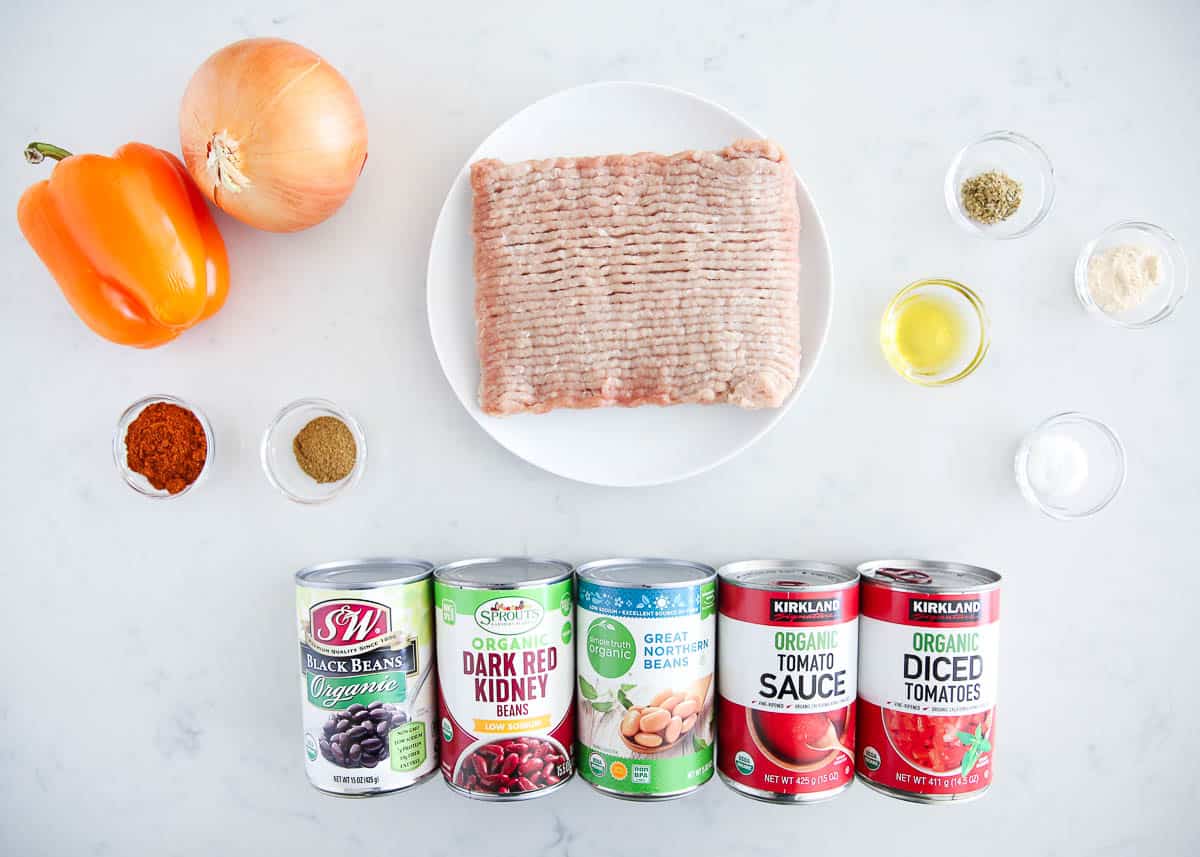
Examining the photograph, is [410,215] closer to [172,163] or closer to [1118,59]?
[172,163]

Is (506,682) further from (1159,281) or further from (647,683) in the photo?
(1159,281)

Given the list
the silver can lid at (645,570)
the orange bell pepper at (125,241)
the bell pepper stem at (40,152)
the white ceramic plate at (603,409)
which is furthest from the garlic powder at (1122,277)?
the bell pepper stem at (40,152)

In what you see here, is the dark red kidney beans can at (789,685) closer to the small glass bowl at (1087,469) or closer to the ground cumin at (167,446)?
the small glass bowl at (1087,469)

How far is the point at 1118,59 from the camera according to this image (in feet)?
3.73

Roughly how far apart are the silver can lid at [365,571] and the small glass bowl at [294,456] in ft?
0.35

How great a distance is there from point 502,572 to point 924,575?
59cm

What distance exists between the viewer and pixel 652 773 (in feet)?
3.21

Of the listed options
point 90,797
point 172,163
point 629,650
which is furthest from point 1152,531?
point 90,797

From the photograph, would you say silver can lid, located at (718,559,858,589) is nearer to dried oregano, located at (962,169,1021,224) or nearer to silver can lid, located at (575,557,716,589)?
silver can lid, located at (575,557,716,589)

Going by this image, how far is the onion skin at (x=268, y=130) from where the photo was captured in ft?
3.27

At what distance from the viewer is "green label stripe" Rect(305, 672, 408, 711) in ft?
3.24

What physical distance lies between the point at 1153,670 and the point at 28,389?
1830 mm

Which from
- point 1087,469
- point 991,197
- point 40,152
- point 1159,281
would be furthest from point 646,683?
Result: point 40,152

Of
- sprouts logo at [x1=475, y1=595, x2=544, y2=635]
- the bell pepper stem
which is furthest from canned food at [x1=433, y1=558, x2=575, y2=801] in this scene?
the bell pepper stem
